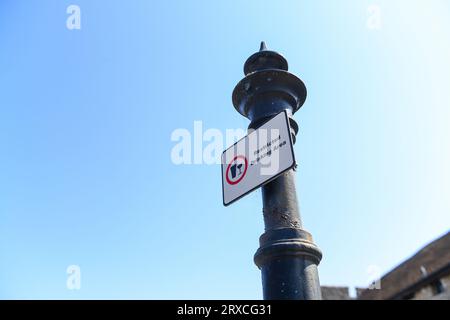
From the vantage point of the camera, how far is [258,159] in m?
2.23

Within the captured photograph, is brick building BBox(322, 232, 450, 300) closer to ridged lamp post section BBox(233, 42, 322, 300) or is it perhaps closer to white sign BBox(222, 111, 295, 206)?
ridged lamp post section BBox(233, 42, 322, 300)

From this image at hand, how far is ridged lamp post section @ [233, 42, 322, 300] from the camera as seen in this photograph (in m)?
1.88

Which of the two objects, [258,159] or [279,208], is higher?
[258,159]

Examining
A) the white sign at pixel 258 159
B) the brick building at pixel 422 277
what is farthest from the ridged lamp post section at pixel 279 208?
the brick building at pixel 422 277

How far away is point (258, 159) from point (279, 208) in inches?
11.9

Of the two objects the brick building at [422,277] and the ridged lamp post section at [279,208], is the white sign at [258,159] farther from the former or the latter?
the brick building at [422,277]

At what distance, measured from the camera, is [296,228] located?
2045 millimetres

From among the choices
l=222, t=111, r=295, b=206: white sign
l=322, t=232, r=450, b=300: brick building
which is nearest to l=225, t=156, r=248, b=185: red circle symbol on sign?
l=222, t=111, r=295, b=206: white sign

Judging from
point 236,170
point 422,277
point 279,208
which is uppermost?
point 422,277

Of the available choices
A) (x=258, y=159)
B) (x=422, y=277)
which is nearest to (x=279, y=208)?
(x=258, y=159)

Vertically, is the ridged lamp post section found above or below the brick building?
below

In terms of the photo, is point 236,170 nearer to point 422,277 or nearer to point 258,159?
point 258,159
